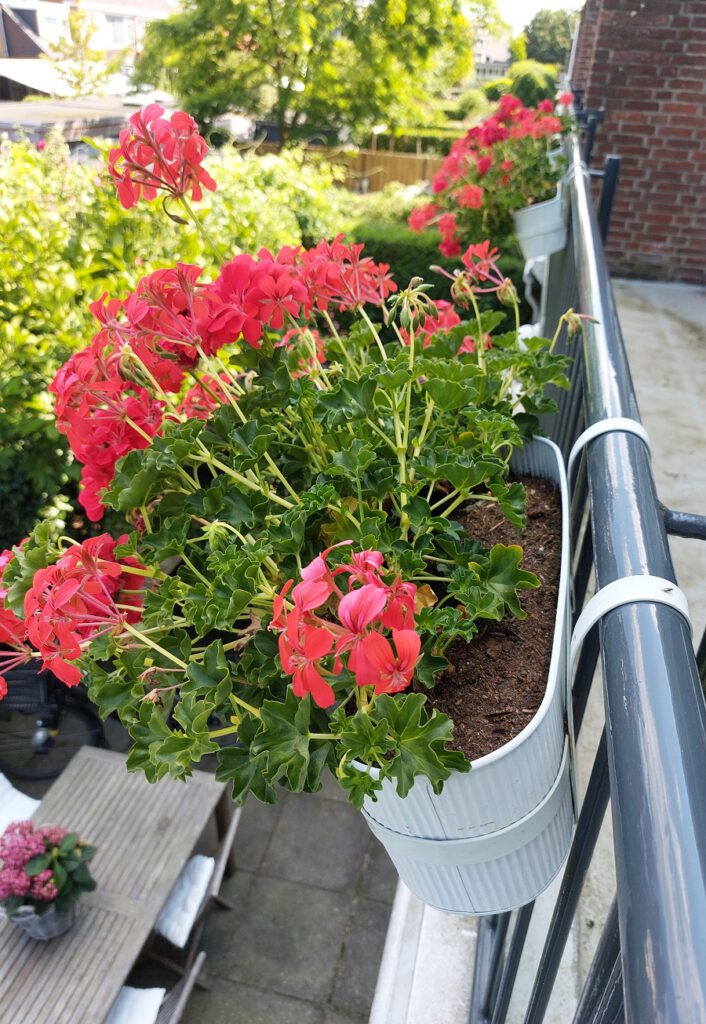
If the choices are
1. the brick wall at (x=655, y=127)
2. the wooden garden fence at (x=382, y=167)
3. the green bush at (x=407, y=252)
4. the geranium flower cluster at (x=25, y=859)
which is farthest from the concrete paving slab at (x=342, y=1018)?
the wooden garden fence at (x=382, y=167)

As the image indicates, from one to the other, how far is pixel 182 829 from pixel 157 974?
840 mm

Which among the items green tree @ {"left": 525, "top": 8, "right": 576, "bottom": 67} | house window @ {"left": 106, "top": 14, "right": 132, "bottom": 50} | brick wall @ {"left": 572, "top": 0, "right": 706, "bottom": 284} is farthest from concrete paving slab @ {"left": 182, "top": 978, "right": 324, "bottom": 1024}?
green tree @ {"left": 525, "top": 8, "right": 576, "bottom": 67}

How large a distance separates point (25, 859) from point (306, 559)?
2494 millimetres

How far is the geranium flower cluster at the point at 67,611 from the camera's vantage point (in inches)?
27.4

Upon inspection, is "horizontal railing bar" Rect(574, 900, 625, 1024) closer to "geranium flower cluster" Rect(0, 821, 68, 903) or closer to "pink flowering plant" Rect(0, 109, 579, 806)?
"pink flowering plant" Rect(0, 109, 579, 806)

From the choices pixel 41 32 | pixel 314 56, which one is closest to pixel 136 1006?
pixel 41 32

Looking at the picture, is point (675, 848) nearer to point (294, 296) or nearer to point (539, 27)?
point (294, 296)

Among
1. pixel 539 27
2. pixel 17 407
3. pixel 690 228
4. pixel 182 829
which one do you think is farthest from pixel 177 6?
pixel 539 27

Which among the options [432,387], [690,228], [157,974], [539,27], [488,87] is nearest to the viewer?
[432,387]

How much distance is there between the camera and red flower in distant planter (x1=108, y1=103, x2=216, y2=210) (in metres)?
0.88

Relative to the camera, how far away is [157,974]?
3.37m

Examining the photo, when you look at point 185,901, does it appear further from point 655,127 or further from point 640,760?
point 655,127

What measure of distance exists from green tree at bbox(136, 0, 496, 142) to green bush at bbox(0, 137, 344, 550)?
10.7 m

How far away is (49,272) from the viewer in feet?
10.6
